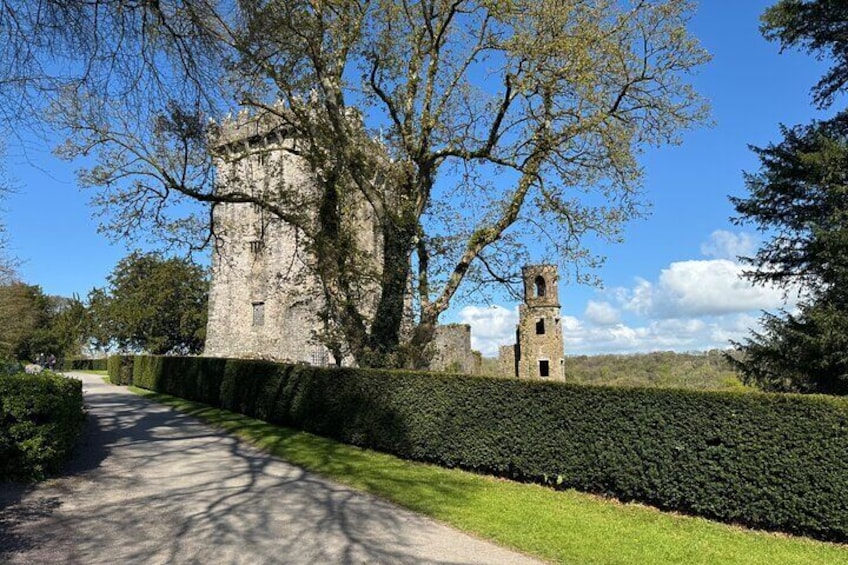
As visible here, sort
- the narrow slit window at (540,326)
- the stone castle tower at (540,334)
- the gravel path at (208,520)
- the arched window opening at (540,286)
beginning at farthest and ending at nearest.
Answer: the arched window opening at (540,286) → the narrow slit window at (540,326) → the stone castle tower at (540,334) → the gravel path at (208,520)

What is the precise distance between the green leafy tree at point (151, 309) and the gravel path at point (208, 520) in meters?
38.5

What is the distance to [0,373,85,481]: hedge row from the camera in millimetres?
6727

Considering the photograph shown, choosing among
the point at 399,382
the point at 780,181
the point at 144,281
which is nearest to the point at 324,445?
the point at 399,382

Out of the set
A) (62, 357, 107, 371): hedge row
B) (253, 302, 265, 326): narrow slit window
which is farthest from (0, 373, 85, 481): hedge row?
(62, 357, 107, 371): hedge row

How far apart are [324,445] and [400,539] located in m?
5.76

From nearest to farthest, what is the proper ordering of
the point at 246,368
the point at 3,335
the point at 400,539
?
1. the point at 400,539
2. the point at 246,368
3. the point at 3,335

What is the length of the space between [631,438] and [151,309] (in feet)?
143

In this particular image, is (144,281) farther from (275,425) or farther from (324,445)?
(324,445)

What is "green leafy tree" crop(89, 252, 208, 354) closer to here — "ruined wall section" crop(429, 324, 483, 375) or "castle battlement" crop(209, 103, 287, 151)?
"ruined wall section" crop(429, 324, 483, 375)

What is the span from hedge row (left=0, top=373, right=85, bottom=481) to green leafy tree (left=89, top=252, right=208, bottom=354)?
125 ft

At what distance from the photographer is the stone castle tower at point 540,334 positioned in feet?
126

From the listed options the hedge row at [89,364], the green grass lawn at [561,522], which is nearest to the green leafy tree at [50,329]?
the hedge row at [89,364]

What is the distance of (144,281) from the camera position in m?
44.9

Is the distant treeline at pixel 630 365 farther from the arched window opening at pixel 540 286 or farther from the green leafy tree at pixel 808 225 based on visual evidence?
the green leafy tree at pixel 808 225
